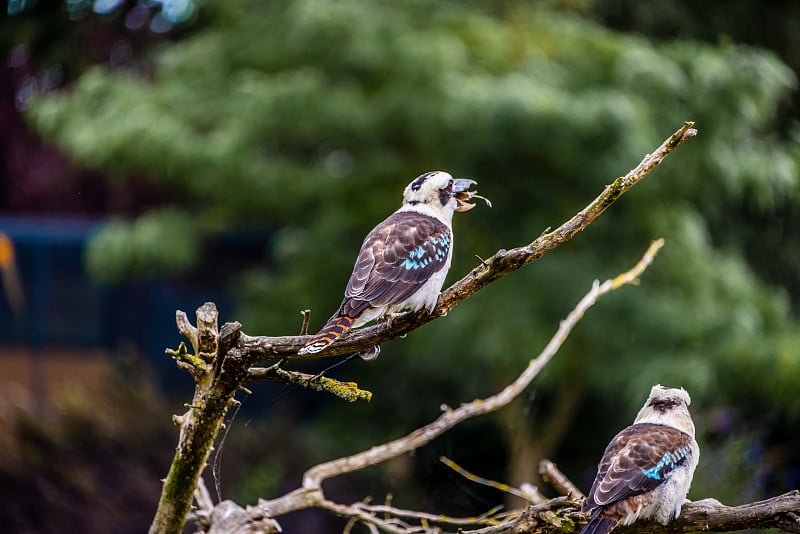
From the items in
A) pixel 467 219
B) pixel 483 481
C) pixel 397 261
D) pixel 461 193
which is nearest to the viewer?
pixel 397 261

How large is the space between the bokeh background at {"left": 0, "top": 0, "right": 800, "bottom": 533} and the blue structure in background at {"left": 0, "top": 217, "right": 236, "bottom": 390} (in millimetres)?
373

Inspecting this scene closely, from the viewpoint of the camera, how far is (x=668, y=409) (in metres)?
2.99

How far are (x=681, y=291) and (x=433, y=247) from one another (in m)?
5.38

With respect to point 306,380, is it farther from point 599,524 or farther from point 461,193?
point 461,193

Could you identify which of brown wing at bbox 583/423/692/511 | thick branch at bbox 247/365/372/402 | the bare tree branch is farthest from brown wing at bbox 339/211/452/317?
brown wing at bbox 583/423/692/511

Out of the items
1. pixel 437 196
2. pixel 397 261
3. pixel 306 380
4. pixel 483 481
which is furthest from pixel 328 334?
pixel 483 481

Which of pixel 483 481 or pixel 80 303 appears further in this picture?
pixel 80 303

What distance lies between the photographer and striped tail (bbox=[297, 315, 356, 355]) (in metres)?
2.45

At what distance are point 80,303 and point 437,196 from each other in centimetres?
861

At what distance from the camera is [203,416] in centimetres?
268

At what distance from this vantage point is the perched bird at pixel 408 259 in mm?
2922

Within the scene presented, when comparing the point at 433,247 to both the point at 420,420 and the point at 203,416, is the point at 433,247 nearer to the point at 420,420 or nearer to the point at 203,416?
the point at 203,416

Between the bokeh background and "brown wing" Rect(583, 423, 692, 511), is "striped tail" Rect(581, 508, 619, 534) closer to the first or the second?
"brown wing" Rect(583, 423, 692, 511)

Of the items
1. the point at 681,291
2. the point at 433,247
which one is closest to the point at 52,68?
the point at 681,291
